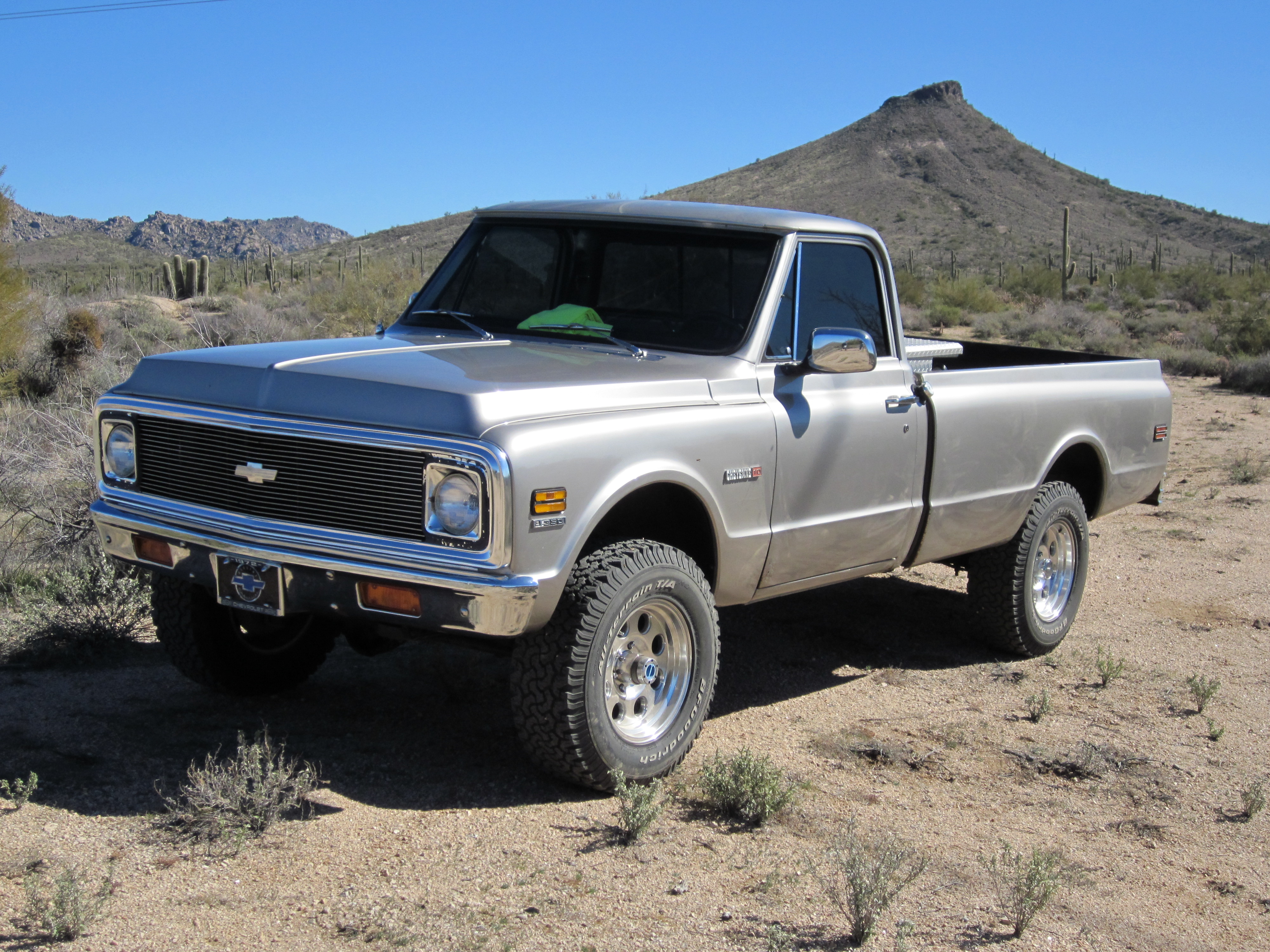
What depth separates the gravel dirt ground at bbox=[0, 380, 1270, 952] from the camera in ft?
11.1

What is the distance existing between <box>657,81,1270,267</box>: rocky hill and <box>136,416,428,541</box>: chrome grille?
2296 inches

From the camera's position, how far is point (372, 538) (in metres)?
3.76

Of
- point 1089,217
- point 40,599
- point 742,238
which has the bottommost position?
point 40,599

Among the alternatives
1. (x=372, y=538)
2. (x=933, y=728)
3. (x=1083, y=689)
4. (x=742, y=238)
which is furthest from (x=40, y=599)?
(x=1083, y=689)

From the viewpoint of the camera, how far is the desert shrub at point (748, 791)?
4094 millimetres

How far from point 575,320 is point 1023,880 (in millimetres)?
2764

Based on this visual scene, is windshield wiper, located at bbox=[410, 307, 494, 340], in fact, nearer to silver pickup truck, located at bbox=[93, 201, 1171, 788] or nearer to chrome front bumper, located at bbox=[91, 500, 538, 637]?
silver pickup truck, located at bbox=[93, 201, 1171, 788]

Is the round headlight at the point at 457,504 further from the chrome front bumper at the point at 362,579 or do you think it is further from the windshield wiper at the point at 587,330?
the windshield wiper at the point at 587,330

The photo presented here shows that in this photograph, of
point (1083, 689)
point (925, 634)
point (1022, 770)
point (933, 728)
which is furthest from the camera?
point (925, 634)

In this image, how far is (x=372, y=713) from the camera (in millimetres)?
5086

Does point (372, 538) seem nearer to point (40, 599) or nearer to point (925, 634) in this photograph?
point (40, 599)

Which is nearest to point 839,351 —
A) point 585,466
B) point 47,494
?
point 585,466

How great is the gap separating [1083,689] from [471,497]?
3699mm

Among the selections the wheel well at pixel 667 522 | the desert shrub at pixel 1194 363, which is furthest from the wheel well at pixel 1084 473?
the desert shrub at pixel 1194 363
